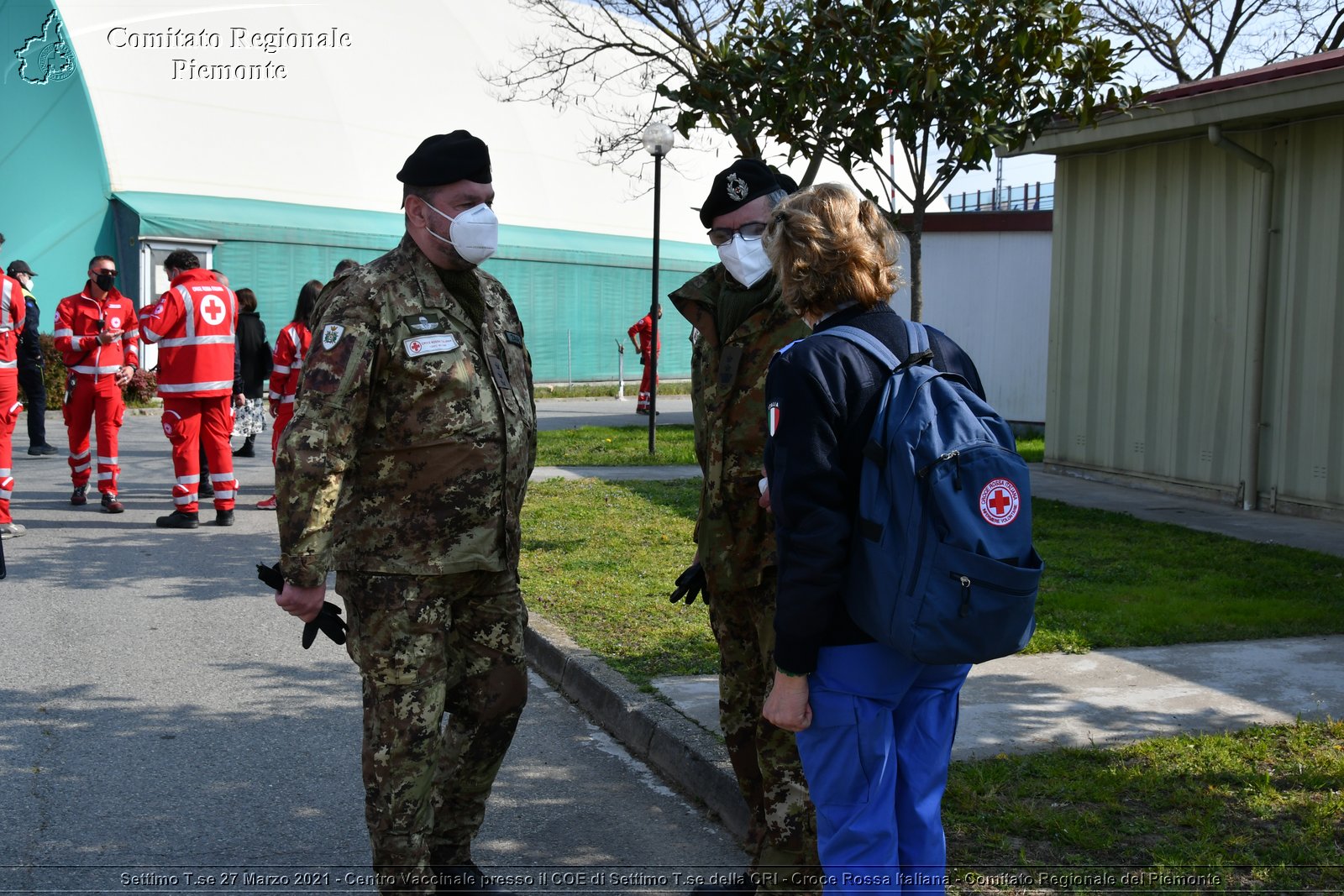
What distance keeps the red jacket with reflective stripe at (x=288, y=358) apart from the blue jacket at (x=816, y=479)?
28.0ft

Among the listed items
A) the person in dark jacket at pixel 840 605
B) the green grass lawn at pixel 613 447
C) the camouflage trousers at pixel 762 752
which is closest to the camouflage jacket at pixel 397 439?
the camouflage trousers at pixel 762 752

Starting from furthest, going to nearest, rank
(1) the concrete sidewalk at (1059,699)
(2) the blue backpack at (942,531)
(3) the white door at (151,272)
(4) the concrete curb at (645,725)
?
(3) the white door at (151,272) → (1) the concrete sidewalk at (1059,699) → (4) the concrete curb at (645,725) → (2) the blue backpack at (942,531)

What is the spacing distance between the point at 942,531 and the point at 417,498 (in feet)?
5.05

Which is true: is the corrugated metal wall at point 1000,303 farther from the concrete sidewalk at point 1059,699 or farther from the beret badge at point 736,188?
the beret badge at point 736,188

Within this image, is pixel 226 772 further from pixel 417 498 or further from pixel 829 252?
pixel 829 252

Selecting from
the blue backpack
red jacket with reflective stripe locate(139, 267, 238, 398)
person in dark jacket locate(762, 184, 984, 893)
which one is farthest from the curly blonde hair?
red jacket with reflective stripe locate(139, 267, 238, 398)

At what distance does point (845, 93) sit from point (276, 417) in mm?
6333

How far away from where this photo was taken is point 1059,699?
17.4 feet

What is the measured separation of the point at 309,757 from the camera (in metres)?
4.92

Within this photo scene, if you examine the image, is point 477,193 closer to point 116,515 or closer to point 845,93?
point 845,93

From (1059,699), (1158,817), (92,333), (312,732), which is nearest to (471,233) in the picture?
(312,732)

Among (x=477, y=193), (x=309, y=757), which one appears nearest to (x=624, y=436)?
(x=309, y=757)

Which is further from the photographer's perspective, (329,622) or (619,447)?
(619,447)

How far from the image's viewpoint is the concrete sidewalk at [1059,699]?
A: 4.73 meters
